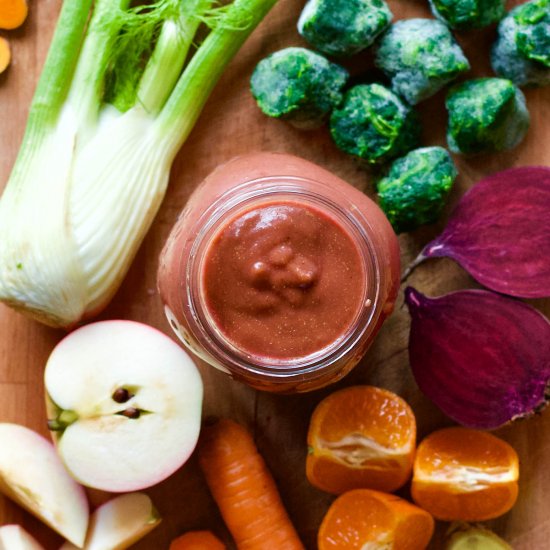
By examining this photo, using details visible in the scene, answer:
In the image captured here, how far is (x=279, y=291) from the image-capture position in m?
1.08

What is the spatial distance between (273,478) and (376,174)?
567 millimetres

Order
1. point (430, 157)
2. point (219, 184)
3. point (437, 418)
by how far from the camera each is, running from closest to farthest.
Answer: point (219, 184) → point (430, 157) → point (437, 418)

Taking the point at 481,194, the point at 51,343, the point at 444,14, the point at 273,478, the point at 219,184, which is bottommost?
the point at 273,478

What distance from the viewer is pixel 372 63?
55.5 inches

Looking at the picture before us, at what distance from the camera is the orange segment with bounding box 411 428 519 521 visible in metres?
1.35

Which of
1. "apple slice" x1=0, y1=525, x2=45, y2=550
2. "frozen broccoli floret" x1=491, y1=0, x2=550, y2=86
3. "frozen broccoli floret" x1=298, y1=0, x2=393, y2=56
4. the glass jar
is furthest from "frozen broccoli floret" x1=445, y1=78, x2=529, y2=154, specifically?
"apple slice" x1=0, y1=525, x2=45, y2=550

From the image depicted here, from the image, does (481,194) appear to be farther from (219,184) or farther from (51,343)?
(51,343)

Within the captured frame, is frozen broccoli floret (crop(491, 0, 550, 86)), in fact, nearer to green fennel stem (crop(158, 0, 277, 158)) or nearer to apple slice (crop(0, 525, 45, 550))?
green fennel stem (crop(158, 0, 277, 158))

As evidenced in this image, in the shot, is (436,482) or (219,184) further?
(436,482)

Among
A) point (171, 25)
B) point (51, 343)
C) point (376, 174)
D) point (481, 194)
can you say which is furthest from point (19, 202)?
point (481, 194)

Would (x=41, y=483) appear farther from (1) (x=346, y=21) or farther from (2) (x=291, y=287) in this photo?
(1) (x=346, y=21)

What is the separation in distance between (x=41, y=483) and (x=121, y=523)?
15 centimetres

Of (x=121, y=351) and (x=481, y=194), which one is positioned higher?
(x=481, y=194)

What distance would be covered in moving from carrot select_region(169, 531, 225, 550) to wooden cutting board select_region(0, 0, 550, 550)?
3cm
